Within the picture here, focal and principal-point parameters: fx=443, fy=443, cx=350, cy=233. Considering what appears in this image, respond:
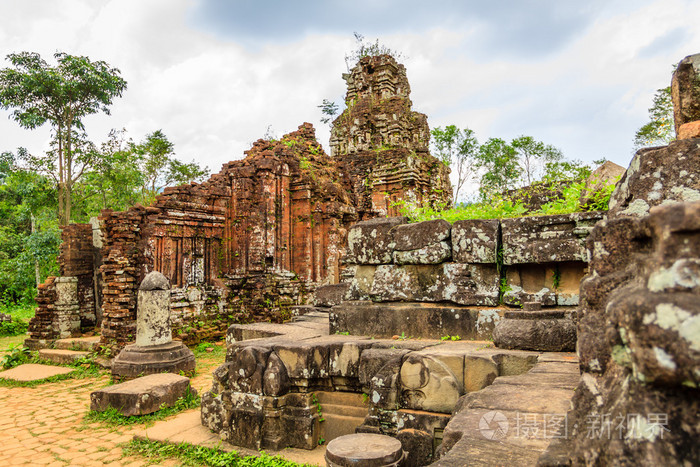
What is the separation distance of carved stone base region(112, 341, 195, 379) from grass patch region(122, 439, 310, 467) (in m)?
2.67

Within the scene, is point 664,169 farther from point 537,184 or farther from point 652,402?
point 537,184

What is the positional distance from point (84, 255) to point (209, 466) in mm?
10617

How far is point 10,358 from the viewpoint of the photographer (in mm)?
10492

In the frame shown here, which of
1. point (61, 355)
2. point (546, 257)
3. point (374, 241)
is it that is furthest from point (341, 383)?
point (61, 355)

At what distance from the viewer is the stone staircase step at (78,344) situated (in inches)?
427

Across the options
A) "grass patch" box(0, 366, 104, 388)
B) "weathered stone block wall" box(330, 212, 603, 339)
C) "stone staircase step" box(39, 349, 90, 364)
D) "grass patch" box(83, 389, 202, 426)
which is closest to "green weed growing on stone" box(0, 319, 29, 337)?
"stone staircase step" box(39, 349, 90, 364)

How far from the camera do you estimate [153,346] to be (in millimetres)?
8031

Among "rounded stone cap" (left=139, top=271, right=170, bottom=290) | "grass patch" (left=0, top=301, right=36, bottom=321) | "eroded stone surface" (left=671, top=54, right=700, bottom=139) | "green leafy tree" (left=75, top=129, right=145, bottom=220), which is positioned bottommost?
"grass patch" (left=0, top=301, right=36, bottom=321)

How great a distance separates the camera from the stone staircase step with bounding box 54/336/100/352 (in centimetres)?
1084

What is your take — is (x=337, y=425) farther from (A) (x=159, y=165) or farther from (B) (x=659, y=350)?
(A) (x=159, y=165)

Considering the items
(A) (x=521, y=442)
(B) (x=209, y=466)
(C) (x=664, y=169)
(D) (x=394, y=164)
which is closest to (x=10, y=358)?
(B) (x=209, y=466)

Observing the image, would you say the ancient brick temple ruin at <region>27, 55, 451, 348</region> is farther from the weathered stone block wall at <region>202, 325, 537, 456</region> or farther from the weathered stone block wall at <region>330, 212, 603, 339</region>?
the weathered stone block wall at <region>330, 212, 603, 339</region>

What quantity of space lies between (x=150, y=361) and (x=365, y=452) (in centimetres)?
590

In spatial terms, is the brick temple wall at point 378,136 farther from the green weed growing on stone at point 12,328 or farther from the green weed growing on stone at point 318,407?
the green weed growing on stone at point 12,328
